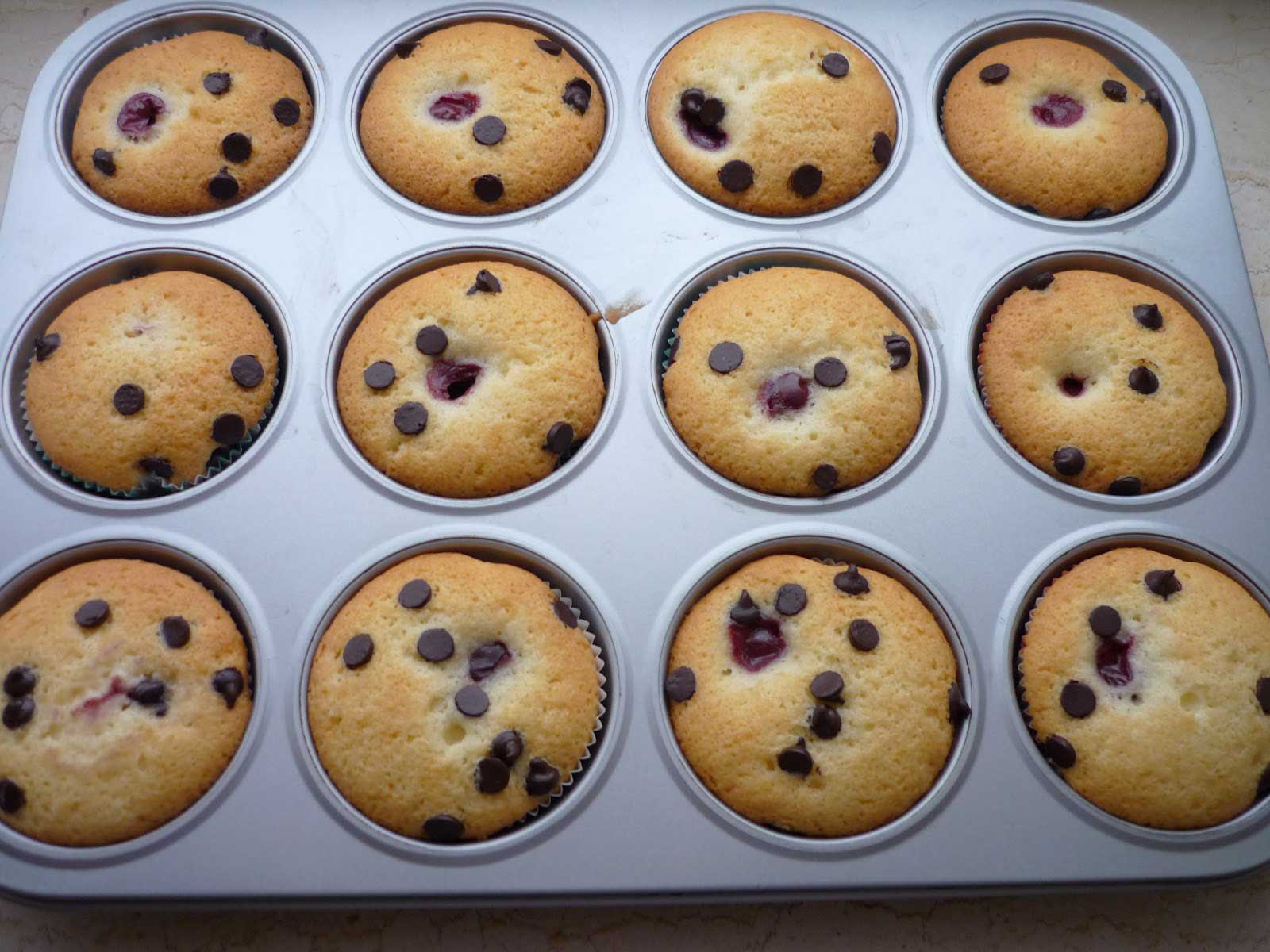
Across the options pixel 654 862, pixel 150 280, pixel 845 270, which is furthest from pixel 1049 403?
pixel 150 280

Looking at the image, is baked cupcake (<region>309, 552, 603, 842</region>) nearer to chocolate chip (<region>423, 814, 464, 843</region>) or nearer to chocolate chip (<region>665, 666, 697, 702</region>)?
chocolate chip (<region>423, 814, 464, 843</region>)

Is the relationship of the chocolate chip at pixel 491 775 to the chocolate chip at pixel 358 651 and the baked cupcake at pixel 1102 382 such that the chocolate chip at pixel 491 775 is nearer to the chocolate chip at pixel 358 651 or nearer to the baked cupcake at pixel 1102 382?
the chocolate chip at pixel 358 651

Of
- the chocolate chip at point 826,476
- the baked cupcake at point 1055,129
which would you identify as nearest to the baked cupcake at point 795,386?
the chocolate chip at point 826,476

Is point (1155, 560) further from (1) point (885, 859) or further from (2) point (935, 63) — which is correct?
(2) point (935, 63)

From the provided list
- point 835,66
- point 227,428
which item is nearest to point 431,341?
point 227,428

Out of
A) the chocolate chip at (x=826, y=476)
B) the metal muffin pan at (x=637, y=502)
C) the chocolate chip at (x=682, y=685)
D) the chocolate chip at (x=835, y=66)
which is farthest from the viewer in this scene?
the chocolate chip at (x=835, y=66)

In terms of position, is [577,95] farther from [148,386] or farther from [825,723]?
[825,723]

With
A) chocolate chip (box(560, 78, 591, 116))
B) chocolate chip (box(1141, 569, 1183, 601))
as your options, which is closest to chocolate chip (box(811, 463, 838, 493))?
chocolate chip (box(1141, 569, 1183, 601))
